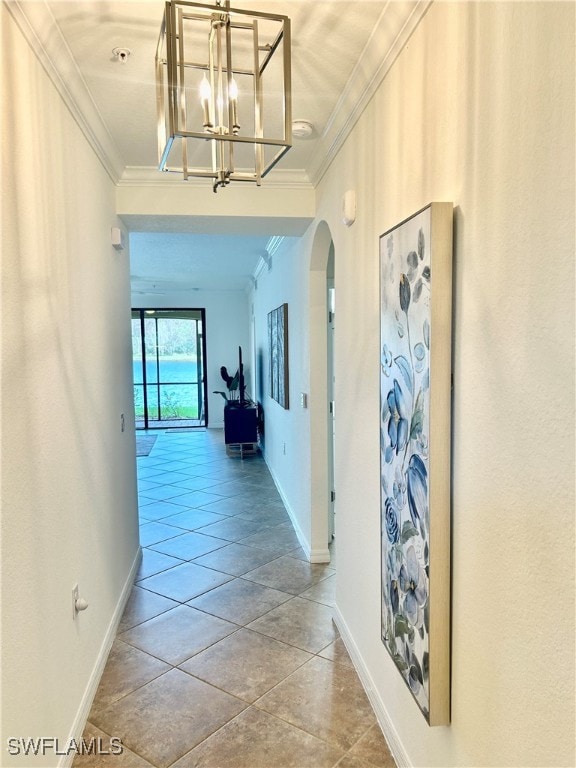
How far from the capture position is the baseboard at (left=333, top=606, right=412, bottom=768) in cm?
178

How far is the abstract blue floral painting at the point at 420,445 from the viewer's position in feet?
4.34

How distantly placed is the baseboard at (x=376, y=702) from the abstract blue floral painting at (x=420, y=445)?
366mm

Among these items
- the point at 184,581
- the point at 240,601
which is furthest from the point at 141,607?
the point at 240,601

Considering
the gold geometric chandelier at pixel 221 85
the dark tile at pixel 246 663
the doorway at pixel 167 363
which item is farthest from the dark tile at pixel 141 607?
the doorway at pixel 167 363

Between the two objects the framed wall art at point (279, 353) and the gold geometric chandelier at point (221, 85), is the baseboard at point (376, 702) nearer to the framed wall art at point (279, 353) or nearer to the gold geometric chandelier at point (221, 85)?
the gold geometric chandelier at point (221, 85)

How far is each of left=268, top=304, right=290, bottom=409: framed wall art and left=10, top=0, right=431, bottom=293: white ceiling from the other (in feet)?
5.58

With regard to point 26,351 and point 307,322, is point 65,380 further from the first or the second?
point 307,322

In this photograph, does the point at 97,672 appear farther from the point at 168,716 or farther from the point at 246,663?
the point at 246,663

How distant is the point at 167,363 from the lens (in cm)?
970

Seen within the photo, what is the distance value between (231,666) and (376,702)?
2.39 ft

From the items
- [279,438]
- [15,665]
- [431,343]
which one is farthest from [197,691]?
[279,438]

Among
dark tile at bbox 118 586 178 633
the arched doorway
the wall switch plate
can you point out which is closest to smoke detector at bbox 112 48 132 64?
the arched doorway

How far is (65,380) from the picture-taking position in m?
1.90

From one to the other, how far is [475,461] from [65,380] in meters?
1.49
